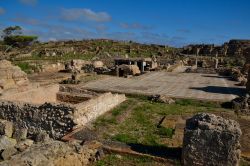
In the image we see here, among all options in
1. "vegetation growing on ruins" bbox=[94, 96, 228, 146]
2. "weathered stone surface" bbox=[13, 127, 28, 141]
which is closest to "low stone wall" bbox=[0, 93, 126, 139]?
"weathered stone surface" bbox=[13, 127, 28, 141]

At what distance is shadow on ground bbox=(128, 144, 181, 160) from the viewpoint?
8406 mm

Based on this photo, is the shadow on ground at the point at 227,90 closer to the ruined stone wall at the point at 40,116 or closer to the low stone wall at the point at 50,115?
the low stone wall at the point at 50,115

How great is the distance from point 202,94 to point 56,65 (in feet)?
57.7

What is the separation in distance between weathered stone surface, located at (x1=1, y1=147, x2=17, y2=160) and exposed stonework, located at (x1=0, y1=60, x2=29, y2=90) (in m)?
8.55

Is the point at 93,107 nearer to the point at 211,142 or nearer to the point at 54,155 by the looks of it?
the point at 54,155

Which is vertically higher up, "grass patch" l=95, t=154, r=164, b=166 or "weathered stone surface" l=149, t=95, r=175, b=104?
"weathered stone surface" l=149, t=95, r=175, b=104

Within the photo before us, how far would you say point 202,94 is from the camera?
1839cm

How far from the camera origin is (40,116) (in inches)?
428

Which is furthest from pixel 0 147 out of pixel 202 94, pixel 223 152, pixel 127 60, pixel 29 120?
pixel 127 60

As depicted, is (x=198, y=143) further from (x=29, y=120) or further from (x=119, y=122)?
(x=29, y=120)

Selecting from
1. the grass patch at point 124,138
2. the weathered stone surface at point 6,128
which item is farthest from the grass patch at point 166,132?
the weathered stone surface at point 6,128

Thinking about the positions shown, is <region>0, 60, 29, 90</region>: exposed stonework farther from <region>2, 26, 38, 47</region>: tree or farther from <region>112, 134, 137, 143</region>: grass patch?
<region>2, 26, 38, 47</region>: tree

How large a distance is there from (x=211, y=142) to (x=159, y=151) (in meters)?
1.73

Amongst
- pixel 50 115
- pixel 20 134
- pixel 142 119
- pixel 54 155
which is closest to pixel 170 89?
pixel 142 119
